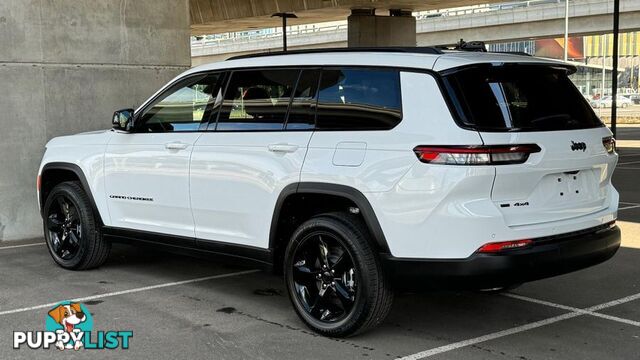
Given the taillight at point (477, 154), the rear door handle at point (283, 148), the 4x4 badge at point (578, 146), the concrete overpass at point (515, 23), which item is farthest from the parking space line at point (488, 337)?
the concrete overpass at point (515, 23)

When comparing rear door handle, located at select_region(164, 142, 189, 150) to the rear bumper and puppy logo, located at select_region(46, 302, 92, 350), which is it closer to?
puppy logo, located at select_region(46, 302, 92, 350)

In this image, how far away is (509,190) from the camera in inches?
171

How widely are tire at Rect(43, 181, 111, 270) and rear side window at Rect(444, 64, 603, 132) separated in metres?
3.89

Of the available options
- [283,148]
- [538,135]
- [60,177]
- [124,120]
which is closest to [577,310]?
[538,135]

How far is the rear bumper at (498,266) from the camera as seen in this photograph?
14.3ft

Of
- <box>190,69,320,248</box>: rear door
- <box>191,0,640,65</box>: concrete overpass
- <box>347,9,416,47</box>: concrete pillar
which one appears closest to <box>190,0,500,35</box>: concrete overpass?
<box>347,9,416,47</box>: concrete pillar

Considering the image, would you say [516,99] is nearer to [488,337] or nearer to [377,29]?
[488,337]

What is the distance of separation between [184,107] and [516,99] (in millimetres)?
2871

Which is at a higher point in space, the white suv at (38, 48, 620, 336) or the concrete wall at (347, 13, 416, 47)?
the concrete wall at (347, 13, 416, 47)

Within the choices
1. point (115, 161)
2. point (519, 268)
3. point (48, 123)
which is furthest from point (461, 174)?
point (48, 123)

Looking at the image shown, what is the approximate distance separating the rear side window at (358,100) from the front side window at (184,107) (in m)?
1.15

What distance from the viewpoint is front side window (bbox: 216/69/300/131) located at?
17.7 ft

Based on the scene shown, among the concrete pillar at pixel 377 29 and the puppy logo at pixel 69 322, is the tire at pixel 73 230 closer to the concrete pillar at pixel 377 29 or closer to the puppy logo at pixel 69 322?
the puppy logo at pixel 69 322

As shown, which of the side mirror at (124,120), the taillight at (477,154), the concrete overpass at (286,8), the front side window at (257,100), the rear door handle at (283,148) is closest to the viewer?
the taillight at (477,154)
